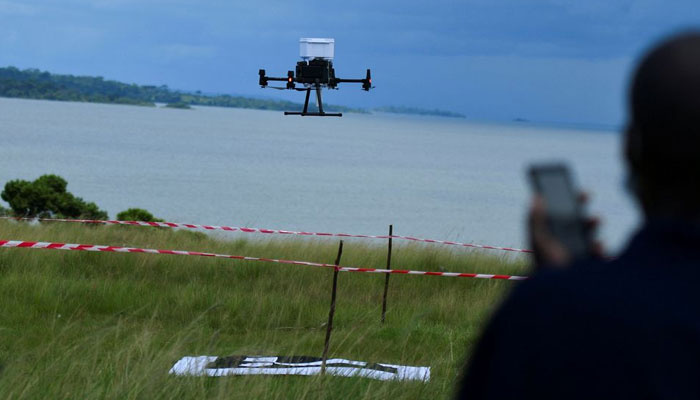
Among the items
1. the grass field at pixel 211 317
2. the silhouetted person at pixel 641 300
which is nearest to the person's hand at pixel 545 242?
the silhouetted person at pixel 641 300

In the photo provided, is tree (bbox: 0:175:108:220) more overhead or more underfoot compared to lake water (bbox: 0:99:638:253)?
more overhead

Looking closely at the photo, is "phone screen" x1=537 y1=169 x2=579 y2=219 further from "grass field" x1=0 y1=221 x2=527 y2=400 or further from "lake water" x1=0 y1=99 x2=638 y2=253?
"grass field" x1=0 y1=221 x2=527 y2=400

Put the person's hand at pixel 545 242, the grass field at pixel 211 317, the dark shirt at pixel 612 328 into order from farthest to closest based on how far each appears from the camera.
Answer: the grass field at pixel 211 317 < the person's hand at pixel 545 242 < the dark shirt at pixel 612 328

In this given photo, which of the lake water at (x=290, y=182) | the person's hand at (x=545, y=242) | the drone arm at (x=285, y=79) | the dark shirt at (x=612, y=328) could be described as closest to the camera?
the dark shirt at (x=612, y=328)

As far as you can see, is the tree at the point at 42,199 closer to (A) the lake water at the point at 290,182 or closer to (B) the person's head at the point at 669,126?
(A) the lake water at the point at 290,182

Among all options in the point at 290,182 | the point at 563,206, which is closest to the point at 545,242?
the point at 563,206

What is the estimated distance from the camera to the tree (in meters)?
23.0

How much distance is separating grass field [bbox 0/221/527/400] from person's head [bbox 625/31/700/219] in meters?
3.36

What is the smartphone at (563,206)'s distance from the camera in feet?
4.63

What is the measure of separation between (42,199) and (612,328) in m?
23.1

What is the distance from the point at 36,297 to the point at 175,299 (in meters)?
1.33

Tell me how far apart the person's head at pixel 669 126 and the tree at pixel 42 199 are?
22.5 metres

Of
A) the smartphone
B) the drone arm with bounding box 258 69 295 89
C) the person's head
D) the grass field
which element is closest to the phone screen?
the smartphone

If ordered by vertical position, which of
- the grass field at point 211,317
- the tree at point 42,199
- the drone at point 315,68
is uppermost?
the drone at point 315,68
